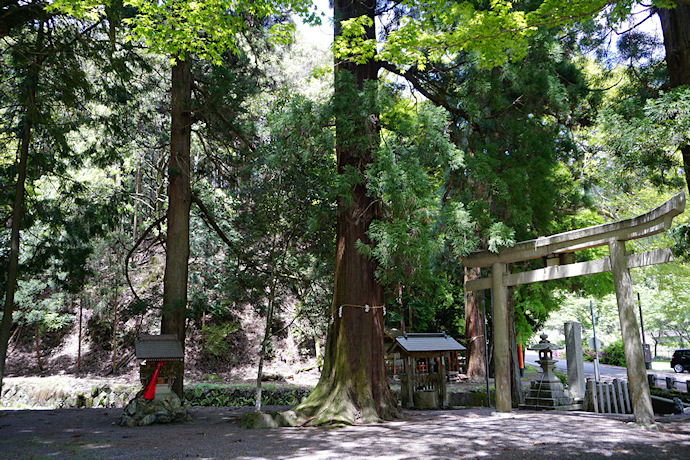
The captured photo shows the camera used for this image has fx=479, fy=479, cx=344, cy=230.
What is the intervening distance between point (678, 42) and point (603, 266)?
3.53m

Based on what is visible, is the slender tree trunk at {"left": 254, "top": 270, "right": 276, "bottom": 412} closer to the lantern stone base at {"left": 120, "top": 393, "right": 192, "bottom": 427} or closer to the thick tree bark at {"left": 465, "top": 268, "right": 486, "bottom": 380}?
the lantern stone base at {"left": 120, "top": 393, "right": 192, "bottom": 427}

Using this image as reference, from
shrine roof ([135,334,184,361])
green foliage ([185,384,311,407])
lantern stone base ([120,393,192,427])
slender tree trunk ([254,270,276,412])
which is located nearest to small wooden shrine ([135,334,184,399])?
shrine roof ([135,334,184,361])

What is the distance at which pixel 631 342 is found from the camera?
6.87m

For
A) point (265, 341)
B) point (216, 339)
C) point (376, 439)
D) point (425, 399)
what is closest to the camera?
point (376, 439)

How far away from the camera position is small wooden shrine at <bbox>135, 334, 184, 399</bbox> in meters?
8.39

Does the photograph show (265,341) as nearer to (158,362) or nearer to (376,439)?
(158,362)

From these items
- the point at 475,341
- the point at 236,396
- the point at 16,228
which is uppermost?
the point at 16,228

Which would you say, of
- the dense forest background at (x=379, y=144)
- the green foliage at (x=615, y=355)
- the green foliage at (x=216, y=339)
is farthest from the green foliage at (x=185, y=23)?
the green foliage at (x=615, y=355)

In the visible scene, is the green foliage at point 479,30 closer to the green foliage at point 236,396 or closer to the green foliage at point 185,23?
the green foliage at point 185,23

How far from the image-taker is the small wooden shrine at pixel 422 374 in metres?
10.6

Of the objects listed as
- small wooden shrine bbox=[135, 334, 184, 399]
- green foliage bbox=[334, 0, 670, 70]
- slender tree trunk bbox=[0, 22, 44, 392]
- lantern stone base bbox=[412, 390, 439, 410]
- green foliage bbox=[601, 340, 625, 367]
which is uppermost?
green foliage bbox=[334, 0, 670, 70]

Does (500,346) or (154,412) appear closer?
(154,412)

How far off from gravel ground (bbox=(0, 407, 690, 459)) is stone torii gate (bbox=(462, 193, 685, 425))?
59 cm

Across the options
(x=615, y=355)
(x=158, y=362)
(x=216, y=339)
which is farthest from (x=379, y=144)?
(x=615, y=355)
